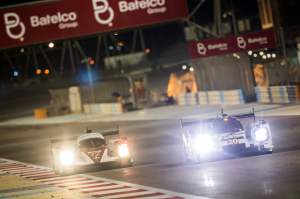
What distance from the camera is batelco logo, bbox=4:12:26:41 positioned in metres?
34.6

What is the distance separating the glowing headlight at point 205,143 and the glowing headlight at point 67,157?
3.87 m

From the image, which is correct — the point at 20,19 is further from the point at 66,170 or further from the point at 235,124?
the point at 235,124

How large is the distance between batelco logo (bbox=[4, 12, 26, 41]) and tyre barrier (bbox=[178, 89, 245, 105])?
17.9m

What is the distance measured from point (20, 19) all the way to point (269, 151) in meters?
18.7

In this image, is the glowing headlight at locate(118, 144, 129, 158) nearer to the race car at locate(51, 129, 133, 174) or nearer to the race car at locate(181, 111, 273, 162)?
the race car at locate(51, 129, 133, 174)

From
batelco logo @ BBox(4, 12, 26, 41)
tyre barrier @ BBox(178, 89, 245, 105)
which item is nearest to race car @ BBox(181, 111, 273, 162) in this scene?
batelco logo @ BBox(4, 12, 26, 41)

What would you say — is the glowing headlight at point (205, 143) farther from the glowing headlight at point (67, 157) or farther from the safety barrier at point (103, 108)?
the safety barrier at point (103, 108)

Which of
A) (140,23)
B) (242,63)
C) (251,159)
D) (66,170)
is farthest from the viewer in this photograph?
(242,63)

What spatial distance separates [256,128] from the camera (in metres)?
19.4

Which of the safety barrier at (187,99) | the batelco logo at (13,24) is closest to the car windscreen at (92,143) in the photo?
the batelco logo at (13,24)

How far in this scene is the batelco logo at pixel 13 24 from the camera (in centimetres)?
3462

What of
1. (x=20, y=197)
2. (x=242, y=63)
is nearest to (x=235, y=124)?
(x=20, y=197)

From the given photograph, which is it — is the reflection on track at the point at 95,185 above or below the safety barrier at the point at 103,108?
below

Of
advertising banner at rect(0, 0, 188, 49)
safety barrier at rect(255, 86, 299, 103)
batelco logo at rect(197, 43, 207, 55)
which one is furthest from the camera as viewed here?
safety barrier at rect(255, 86, 299, 103)
